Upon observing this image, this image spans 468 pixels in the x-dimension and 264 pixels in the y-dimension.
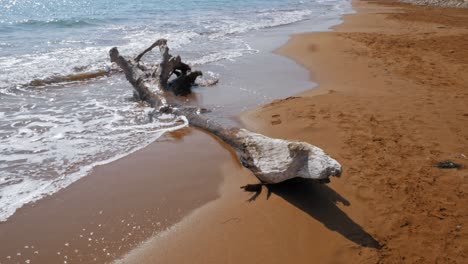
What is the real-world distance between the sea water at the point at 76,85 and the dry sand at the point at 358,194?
2.03 m

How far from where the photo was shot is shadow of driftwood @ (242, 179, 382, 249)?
146 inches

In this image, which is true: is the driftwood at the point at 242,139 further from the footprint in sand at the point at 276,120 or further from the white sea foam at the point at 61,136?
the footprint in sand at the point at 276,120

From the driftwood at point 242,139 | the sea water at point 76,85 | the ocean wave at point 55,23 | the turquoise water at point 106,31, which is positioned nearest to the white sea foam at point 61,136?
the sea water at point 76,85

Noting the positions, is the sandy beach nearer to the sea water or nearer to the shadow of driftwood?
the shadow of driftwood

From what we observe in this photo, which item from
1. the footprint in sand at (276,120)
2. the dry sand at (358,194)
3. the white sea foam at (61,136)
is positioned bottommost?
the dry sand at (358,194)

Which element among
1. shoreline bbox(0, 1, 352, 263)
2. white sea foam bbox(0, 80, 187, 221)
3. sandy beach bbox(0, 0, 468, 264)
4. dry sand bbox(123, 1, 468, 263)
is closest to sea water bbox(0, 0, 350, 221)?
white sea foam bbox(0, 80, 187, 221)

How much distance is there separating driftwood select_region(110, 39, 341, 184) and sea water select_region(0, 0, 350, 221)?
1.23 feet

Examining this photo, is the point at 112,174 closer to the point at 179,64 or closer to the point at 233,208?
the point at 233,208

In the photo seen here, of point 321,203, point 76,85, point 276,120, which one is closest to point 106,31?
point 76,85

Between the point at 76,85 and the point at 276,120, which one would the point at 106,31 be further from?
the point at 276,120

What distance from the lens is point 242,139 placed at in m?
5.39

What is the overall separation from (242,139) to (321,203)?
1.65 m

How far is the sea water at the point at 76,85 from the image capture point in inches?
206

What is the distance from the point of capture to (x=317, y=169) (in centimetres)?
388
